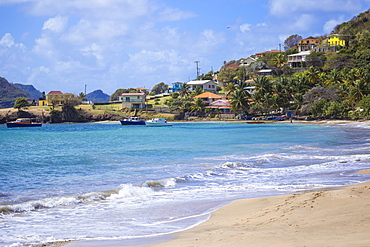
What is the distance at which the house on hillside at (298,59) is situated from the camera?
379ft

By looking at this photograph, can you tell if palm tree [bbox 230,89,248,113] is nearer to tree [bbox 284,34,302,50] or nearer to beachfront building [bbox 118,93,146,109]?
beachfront building [bbox 118,93,146,109]

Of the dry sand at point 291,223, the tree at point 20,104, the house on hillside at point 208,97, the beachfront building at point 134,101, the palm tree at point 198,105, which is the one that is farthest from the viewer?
the beachfront building at point 134,101

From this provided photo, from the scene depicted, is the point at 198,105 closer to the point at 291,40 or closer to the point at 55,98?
the point at 55,98

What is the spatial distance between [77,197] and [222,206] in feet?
18.1

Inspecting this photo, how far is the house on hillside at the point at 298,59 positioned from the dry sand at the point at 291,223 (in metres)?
109

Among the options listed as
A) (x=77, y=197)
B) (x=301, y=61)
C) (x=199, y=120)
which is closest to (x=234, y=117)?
(x=199, y=120)

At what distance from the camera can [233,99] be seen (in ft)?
312

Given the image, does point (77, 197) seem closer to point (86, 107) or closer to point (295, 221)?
point (295, 221)

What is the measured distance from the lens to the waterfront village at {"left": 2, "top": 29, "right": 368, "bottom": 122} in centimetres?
9294

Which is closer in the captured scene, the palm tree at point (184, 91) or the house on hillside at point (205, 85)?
the palm tree at point (184, 91)

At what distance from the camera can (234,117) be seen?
98812 mm

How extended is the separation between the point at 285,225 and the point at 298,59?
115963mm

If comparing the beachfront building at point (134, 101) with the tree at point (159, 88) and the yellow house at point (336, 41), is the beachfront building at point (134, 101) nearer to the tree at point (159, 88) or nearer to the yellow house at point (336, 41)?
the tree at point (159, 88)

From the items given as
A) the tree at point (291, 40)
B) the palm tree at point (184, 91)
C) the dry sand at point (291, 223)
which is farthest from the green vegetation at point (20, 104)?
the dry sand at point (291, 223)
